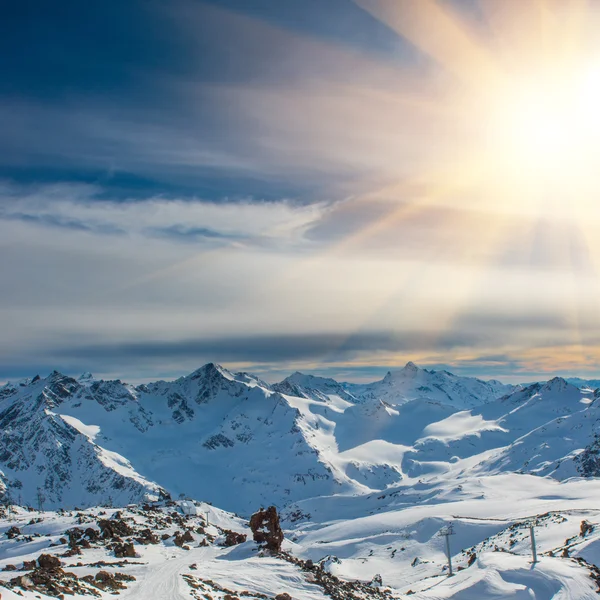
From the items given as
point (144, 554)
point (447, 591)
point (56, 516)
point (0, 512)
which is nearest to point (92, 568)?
point (144, 554)

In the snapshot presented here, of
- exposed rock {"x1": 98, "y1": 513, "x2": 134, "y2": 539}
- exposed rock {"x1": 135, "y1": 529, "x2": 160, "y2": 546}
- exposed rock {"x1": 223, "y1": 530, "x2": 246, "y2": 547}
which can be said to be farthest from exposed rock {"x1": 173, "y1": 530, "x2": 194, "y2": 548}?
exposed rock {"x1": 98, "y1": 513, "x2": 134, "y2": 539}

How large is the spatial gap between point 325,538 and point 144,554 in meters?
102

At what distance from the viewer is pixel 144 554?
60.2m

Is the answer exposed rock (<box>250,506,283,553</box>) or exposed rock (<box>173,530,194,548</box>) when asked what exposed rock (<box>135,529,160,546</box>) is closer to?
exposed rock (<box>173,530,194,548</box>)

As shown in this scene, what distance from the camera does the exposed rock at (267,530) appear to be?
199 feet

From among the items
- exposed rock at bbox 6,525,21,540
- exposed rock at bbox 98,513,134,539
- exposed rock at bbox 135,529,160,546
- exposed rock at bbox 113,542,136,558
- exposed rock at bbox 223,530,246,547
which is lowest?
exposed rock at bbox 223,530,246,547

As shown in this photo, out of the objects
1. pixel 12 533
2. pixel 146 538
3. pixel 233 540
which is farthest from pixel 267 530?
pixel 12 533

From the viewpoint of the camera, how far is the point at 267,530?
63.0 metres

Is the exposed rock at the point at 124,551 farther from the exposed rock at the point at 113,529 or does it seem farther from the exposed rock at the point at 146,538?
the exposed rock at the point at 113,529

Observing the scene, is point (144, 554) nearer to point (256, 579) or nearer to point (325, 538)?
point (256, 579)

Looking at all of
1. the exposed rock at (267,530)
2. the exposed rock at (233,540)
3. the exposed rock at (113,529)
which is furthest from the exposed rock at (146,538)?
the exposed rock at (267,530)

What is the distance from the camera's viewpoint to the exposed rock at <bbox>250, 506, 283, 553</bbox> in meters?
60.7

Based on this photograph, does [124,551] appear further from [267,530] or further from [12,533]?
[12,533]

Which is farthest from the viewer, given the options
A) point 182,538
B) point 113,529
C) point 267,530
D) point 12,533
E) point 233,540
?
point 12,533
